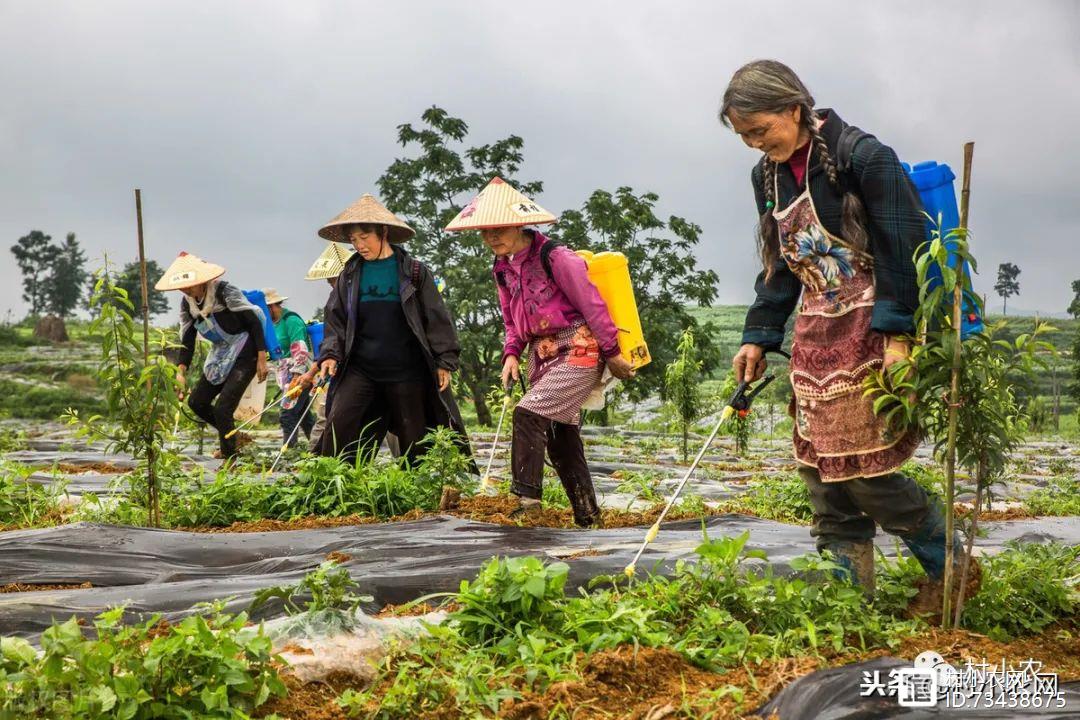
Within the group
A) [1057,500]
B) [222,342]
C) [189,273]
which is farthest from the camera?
[222,342]

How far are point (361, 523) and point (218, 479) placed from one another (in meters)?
1.10

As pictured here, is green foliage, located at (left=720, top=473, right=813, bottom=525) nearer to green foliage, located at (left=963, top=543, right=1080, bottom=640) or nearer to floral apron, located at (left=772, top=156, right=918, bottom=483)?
green foliage, located at (left=963, top=543, right=1080, bottom=640)

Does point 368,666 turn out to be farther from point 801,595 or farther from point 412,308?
point 412,308

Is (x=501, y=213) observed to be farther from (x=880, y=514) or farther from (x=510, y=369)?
(x=880, y=514)

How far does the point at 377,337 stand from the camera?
22.6 ft

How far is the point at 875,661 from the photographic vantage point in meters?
2.83

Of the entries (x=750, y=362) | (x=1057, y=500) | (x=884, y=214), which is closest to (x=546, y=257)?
(x=750, y=362)

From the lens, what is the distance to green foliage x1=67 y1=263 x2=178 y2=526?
5242 millimetres

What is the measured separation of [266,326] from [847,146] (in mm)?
7160

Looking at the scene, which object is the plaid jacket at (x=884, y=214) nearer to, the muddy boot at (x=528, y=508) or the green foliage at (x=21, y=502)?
the muddy boot at (x=528, y=508)

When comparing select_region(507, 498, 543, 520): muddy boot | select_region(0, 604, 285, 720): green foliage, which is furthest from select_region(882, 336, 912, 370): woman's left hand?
select_region(507, 498, 543, 520): muddy boot

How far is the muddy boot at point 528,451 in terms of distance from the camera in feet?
17.8

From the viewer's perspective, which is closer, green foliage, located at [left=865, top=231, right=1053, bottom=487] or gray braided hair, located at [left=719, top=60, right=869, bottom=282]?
green foliage, located at [left=865, top=231, right=1053, bottom=487]

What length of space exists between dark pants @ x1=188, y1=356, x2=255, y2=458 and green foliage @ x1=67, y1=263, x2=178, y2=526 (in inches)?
139
